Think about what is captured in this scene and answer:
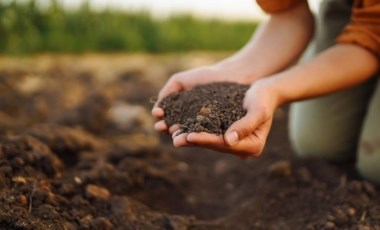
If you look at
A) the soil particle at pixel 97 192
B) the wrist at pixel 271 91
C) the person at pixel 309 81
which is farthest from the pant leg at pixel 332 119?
the soil particle at pixel 97 192

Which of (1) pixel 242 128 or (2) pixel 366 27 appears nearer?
(1) pixel 242 128

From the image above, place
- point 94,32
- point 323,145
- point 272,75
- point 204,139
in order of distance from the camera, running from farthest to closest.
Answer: point 94,32, point 323,145, point 272,75, point 204,139

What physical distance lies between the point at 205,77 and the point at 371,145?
703mm

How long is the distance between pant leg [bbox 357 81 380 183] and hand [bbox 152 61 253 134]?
1.70 feet

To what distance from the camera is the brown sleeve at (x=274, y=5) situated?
1794 millimetres

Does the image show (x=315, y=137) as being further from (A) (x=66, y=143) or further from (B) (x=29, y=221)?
(B) (x=29, y=221)

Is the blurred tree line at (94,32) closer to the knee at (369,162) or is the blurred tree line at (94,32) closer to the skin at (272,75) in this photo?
the skin at (272,75)

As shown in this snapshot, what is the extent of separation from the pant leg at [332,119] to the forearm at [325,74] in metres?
0.36

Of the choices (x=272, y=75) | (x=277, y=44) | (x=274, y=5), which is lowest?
(x=272, y=75)

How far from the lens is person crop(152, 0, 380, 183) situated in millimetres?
1432

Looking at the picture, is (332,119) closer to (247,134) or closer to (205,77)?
(205,77)

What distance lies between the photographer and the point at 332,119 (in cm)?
216

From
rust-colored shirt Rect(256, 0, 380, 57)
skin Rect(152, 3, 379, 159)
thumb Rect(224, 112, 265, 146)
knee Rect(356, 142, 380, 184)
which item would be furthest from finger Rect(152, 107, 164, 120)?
knee Rect(356, 142, 380, 184)

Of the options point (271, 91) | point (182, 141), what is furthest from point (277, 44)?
point (182, 141)
